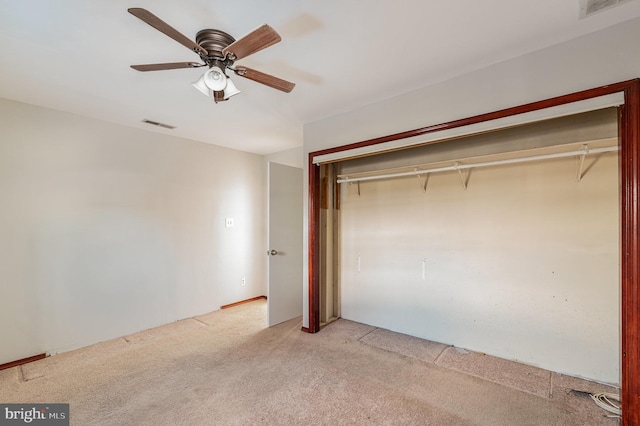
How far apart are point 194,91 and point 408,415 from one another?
10.3 ft

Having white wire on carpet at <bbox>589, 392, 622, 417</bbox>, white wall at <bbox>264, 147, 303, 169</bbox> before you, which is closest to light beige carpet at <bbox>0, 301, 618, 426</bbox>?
white wire on carpet at <bbox>589, 392, 622, 417</bbox>

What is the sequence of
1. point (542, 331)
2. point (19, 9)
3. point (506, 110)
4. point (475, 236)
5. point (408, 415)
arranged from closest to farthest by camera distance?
point (19, 9) < point (408, 415) < point (506, 110) < point (542, 331) < point (475, 236)

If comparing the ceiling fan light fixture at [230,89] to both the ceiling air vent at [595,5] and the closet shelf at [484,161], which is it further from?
the ceiling air vent at [595,5]

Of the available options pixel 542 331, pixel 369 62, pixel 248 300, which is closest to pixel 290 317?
pixel 248 300

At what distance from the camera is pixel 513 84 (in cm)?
212

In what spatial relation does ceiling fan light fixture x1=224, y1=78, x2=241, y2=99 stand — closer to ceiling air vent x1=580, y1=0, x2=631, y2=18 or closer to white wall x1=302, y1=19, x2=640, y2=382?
white wall x1=302, y1=19, x2=640, y2=382

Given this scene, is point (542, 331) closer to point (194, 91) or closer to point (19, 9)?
point (194, 91)

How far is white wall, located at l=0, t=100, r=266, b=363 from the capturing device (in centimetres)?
271

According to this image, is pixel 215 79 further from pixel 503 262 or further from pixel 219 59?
pixel 503 262

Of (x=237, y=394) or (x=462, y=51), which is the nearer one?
(x=462, y=51)

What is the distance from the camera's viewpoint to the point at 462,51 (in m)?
2.03

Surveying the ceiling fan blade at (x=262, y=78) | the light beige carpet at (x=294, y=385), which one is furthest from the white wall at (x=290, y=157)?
the light beige carpet at (x=294, y=385)

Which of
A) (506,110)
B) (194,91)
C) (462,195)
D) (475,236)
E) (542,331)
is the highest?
(194,91)

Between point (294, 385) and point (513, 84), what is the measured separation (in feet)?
9.49
